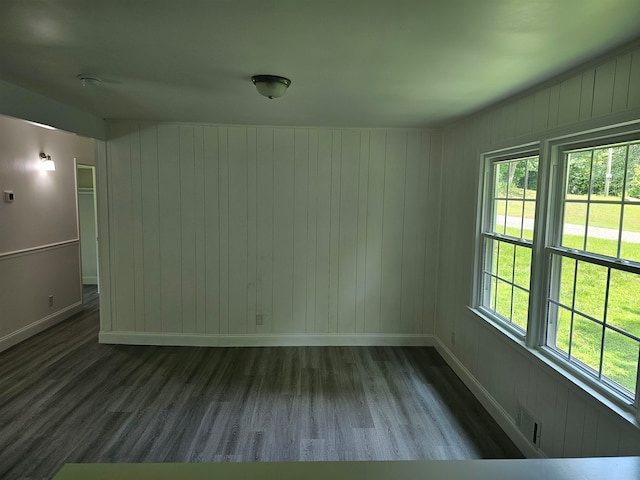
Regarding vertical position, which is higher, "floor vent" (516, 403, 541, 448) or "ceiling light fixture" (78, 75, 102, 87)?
"ceiling light fixture" (78, 75, 102, 87)

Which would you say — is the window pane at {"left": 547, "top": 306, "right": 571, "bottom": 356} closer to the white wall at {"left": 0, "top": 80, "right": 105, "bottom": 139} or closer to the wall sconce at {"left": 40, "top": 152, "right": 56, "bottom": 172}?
the white wall at {"left": 0, "top": 80, "right": 105, "bottom": 139}

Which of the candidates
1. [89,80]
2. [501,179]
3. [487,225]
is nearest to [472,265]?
[487,225]

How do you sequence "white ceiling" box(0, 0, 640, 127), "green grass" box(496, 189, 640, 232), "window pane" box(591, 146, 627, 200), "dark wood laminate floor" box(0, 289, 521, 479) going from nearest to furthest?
"white ceiling" box(0, 0, 640, 127), "green grass" box(496, 189, 640, 232), "window pane" box(591, 146, 627, 200), "dark wood laminate floor" box(0, 289, 521, 479)

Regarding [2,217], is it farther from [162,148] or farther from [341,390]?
[341,390]

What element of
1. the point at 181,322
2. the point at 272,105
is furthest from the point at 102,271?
the point at 272,105

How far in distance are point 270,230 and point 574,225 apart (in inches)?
109

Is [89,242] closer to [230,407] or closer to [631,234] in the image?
[230,407]

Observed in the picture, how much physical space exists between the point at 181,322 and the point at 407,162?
9.95 ft

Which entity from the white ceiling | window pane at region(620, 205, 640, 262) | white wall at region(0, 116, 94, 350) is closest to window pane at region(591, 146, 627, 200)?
window pane at region(620, 205, 640, 262)

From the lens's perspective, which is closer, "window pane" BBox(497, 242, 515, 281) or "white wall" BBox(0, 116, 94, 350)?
"window pane" BBox(497, 242, 515, 281)

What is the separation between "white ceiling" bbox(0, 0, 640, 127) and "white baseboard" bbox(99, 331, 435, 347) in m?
2.50

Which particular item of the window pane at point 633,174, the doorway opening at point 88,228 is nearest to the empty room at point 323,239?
the window pane at point 633,174

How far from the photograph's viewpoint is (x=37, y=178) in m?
4.37

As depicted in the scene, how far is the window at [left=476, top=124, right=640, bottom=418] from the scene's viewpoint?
179cm
